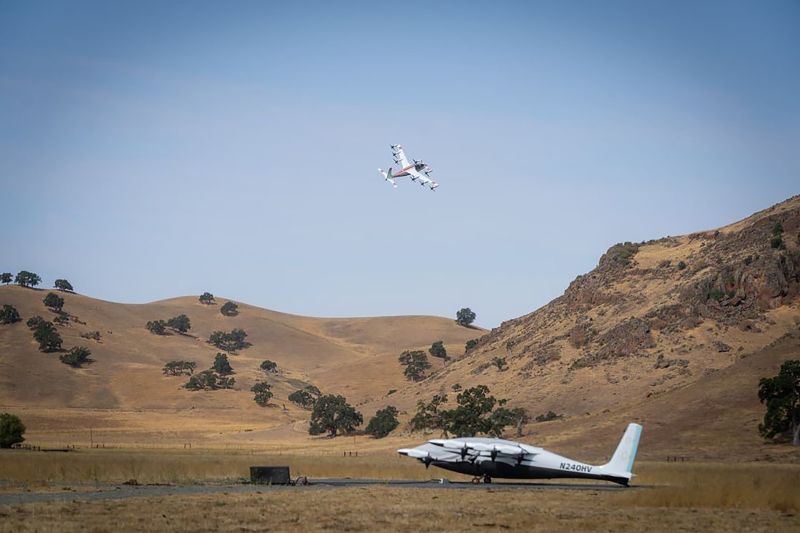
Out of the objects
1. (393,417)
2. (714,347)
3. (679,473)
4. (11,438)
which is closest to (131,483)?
(679,473)

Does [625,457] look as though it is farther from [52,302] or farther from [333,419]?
[52,302]

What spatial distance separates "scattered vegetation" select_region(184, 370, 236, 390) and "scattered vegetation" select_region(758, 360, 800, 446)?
104942 millimetres

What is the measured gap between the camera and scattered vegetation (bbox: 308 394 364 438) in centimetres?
11912

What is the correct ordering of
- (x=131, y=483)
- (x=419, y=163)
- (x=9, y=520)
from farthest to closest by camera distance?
(x=419, y=163), (x=131, y=483), (x=9, y=520)

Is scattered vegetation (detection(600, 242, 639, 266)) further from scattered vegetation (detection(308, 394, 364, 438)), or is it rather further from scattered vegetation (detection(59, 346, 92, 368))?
scattered vegetation (detection(59, 346, 92, 368))

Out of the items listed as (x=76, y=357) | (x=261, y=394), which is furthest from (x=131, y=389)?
(x=261, y=394)

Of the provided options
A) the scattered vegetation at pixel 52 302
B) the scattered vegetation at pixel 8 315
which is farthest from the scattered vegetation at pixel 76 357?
the scattered vegetation at pixel 52 302

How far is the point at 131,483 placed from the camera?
136 feet

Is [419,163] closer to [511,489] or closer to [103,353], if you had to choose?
[511,489]

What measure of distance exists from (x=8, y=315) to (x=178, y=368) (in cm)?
3618

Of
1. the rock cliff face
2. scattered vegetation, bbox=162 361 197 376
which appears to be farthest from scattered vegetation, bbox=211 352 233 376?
the rock cliff face

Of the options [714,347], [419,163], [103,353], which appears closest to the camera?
[419,163]

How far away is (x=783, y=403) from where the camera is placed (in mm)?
72438

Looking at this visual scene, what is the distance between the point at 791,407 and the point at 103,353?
453 ft
